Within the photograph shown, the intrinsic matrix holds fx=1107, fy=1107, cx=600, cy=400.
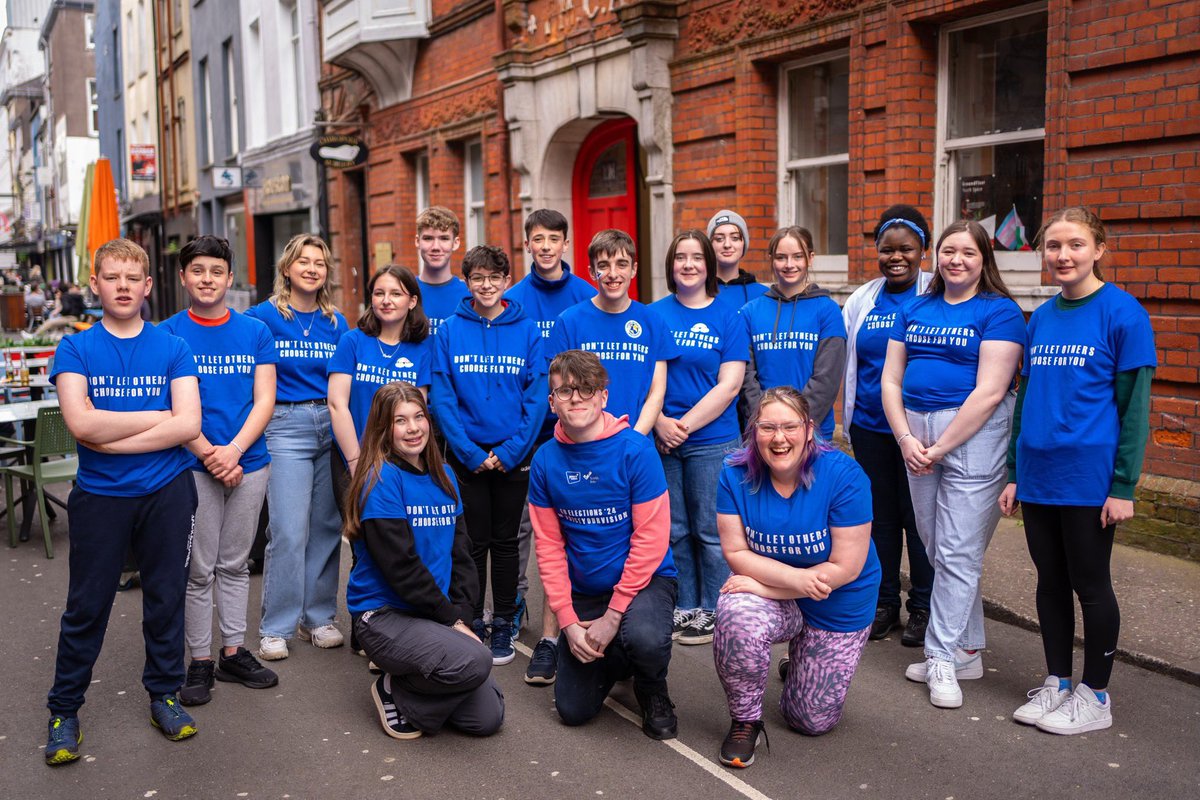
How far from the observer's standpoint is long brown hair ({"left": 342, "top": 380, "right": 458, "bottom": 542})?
441 centimetres

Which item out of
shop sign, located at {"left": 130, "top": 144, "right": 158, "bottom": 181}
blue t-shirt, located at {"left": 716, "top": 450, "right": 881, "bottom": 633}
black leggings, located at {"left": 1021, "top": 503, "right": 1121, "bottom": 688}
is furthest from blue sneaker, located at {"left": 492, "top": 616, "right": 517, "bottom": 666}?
shop sign, located at {"left": 130, "top": 144, "right": 158, "bottom": 181}

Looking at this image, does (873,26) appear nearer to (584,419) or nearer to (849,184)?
(849,184)

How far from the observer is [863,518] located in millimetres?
4109

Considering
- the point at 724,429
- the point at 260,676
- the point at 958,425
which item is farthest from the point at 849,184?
the point at 260,676

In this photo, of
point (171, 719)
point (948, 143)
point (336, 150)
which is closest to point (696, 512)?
point (171, 719)

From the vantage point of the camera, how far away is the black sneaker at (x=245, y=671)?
193 inches

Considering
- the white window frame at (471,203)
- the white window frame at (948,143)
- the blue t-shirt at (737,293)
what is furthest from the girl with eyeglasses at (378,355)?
the white window frame at (471,203)

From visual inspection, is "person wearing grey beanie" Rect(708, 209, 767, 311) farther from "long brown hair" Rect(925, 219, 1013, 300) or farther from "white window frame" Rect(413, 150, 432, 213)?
"white window frame" Rect(413, 150, 432, 213)

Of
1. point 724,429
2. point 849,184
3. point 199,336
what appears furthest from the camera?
point 849,184

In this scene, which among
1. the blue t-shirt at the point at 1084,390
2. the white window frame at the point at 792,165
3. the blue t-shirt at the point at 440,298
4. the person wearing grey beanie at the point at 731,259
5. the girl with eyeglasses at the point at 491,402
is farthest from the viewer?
the white window frame at the point at 792,165

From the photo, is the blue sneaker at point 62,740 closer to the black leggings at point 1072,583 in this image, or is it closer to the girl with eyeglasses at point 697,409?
the girl with eyeglasses at point 697,409

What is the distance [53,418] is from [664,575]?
524 cm

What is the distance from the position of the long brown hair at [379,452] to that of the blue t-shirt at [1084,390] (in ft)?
7.76

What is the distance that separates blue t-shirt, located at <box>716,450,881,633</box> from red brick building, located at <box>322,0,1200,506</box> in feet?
10.5
